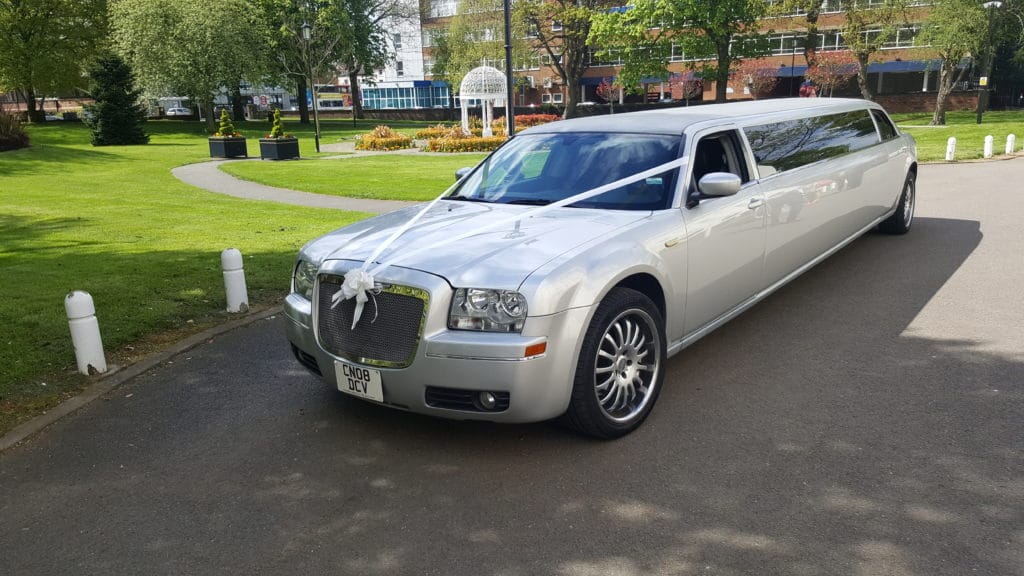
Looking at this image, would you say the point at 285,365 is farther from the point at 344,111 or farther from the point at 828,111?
the point at 344,111

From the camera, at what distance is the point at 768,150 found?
5.83m

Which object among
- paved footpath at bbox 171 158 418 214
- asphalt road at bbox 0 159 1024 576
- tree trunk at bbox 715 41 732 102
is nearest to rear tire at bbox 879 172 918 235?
asphalt road at bbox 0 159 1024 576

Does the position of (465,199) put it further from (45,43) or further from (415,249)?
(45,43)

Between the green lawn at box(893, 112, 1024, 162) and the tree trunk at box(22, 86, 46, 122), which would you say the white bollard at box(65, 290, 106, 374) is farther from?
the tree trunk at box(22, 86, 46, 122)

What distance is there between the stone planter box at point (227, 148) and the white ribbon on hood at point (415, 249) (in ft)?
82.2

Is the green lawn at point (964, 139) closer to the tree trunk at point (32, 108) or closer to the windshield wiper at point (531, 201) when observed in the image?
the windshield wiper at point (531, 201)

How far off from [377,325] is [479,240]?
758 mm

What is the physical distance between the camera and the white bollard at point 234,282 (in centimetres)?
689

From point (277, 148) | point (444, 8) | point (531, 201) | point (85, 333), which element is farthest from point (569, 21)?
point (85, 333)

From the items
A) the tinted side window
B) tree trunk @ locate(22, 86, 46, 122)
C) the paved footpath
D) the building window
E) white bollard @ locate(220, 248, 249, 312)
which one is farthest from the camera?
the building window

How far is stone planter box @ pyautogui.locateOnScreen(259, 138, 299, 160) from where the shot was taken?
86.2ft

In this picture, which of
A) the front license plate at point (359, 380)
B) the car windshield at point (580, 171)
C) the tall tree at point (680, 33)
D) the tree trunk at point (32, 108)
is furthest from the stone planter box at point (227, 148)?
the front license plate at point (359, 380)

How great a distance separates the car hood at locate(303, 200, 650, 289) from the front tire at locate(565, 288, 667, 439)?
17.1 inches

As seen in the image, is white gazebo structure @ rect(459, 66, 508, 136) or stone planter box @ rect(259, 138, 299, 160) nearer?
stone planter box @ rect(259, 138, 299, 160)
